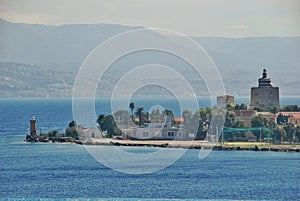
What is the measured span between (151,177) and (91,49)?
46.9 metres

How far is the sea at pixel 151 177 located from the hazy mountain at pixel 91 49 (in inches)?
1036

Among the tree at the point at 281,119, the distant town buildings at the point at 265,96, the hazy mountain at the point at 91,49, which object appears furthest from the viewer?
the hazy mountain at the point at 91,49

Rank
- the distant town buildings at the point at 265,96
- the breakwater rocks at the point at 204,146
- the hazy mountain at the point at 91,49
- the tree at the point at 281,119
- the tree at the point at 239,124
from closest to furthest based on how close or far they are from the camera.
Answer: the breakwater rocks at the point at 204,146, the tree at the point at 239,124, the tree at the point at 281,119, the distant town buildings at the point at 265,96, the hazy mountain at the point at 91,49

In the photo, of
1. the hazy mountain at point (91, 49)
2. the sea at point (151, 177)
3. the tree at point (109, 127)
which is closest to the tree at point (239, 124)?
the sea at point (151, 177)

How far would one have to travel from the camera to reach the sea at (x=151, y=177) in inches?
372

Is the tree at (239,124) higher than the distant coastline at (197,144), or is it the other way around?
the tree at (239,124)

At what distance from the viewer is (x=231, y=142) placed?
1558 cm

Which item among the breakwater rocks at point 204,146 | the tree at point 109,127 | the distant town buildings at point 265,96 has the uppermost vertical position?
the distant town buildings at point 265,96

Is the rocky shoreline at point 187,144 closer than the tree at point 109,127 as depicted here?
Yes

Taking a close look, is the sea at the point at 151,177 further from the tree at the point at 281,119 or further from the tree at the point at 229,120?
the tree at the point at 281,119

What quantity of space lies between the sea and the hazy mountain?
26.3 m

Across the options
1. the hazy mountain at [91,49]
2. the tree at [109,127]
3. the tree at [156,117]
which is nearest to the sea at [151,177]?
the tree at [109,127]

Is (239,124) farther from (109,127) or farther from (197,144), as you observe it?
(109,127)

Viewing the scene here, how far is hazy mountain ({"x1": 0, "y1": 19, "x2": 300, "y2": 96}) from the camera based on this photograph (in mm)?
51094
